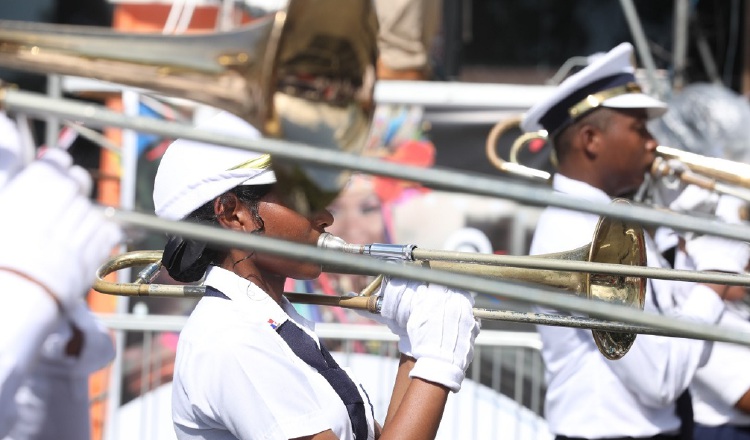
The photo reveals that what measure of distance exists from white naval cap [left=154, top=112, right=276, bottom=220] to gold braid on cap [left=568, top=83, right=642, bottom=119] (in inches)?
55.4

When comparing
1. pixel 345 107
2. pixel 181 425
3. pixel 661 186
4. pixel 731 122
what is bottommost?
pixel 181 425

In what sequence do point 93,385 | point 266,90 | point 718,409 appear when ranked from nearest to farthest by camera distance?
point 266,90, point 718,409, point 93,385

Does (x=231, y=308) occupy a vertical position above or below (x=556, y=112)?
below

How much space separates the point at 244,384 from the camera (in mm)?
1731

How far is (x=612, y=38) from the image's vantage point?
716 cm

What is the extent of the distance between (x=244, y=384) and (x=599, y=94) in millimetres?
1743

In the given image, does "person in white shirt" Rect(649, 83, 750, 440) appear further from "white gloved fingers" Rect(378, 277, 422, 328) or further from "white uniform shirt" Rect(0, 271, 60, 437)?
"white uniform shirt" Rect(0, 271, 60, 437)

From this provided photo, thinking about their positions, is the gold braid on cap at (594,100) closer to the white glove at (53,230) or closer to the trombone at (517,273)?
the trombone at (517,273)

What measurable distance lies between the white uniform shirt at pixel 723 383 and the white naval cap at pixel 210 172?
1.63m

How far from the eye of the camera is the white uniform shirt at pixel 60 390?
5.32 ft

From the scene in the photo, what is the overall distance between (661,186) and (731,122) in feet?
6.95

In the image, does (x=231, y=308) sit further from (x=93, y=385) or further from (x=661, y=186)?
(x=93, y=385)

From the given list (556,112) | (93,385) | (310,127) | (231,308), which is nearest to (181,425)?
(231,308)

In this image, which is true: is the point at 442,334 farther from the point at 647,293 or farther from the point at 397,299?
the point at 647,293
